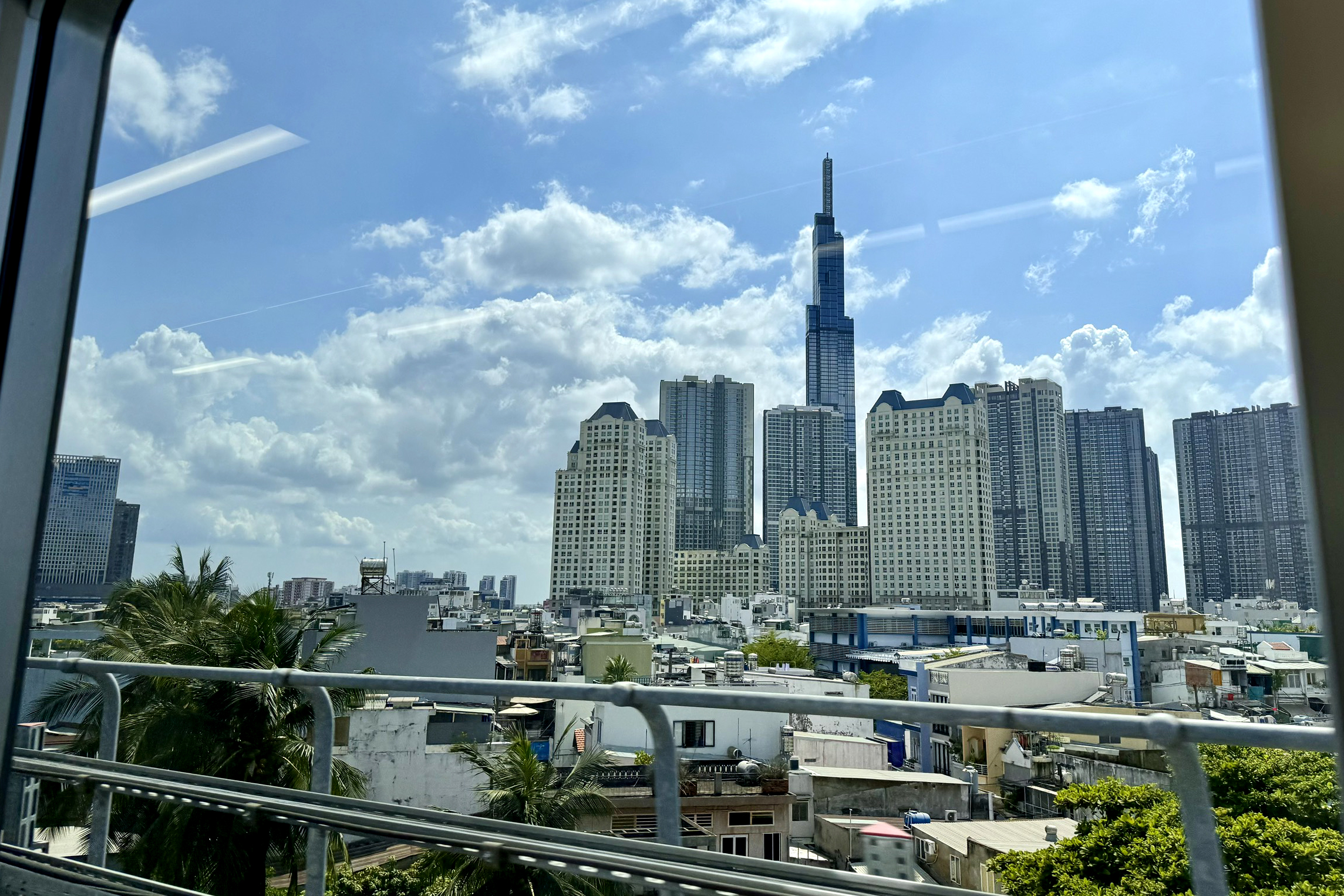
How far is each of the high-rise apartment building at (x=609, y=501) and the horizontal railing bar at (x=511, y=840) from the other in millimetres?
22401

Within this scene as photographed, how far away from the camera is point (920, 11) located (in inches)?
82.2

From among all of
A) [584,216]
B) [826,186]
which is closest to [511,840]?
[584,216]

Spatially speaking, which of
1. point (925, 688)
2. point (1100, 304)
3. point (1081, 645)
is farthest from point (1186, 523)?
point (1081, 645)

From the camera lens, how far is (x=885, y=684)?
2031cm

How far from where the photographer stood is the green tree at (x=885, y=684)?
1821 centimetres

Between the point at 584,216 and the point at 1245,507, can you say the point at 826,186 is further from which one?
the point at 1245,507

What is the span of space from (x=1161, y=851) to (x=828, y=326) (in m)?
15.3

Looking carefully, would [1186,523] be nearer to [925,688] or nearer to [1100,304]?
[1100,304]

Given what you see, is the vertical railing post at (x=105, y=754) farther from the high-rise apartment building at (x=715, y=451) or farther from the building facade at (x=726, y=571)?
the high-rise apartment building at (x=715, y=451)

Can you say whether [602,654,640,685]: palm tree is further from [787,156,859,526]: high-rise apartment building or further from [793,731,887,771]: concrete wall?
[787,156,859,526]: high-rise apartment building

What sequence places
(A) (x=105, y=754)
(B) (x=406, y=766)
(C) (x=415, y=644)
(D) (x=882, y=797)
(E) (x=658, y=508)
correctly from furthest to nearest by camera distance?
(E) (x=658, y=508), (C) (x=415, y=644), (B) (x=406, y=766), (D) (x=882, y=797), (A) (x=105, y=754)

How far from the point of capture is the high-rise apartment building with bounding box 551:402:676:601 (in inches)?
991

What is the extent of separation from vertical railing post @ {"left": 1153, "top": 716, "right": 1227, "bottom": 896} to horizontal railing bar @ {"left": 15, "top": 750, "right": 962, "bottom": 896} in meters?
0.28

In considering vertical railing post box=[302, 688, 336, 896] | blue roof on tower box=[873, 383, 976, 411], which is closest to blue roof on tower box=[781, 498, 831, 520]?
blue roof on tower box=[873, 383, 976, 411]
